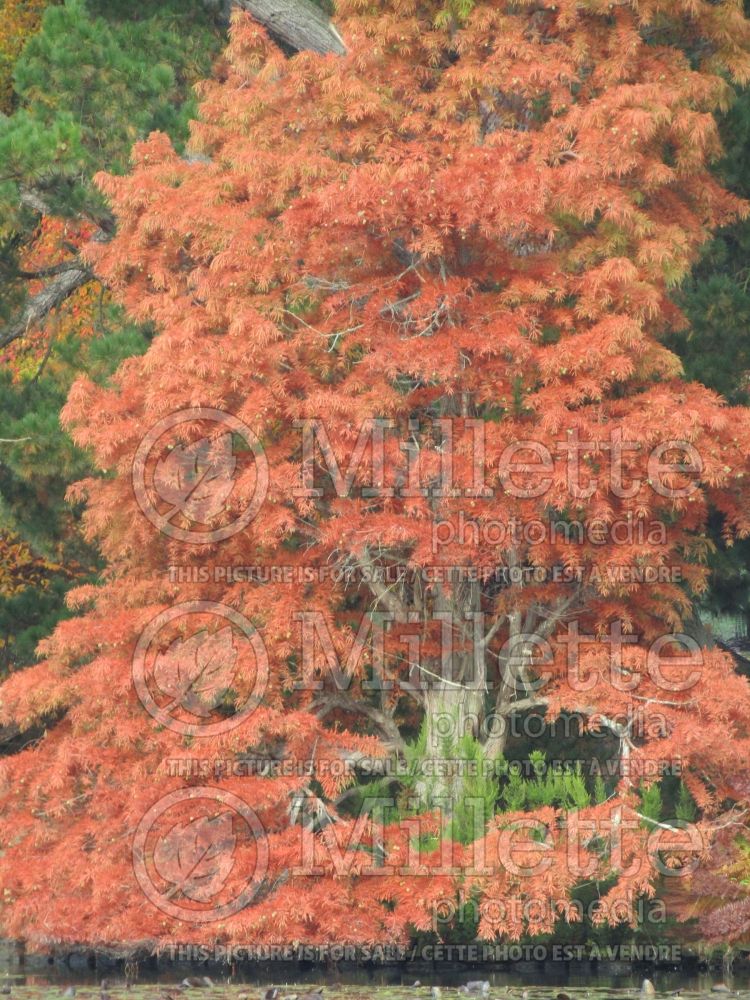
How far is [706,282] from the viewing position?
12.2m

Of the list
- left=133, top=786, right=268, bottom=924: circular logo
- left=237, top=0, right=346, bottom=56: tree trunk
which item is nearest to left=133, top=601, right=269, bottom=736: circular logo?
left=133, top=786, right=268, bottom=924: circular logo


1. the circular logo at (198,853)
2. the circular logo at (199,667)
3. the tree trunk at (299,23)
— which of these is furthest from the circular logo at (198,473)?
the tree trunk at (299,23)

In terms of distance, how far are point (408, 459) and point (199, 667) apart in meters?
1.89

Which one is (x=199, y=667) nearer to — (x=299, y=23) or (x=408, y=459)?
(x=408, y=459)

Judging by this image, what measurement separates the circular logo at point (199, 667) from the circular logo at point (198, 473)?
0.55 metres

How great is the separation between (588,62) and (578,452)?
2.75 m

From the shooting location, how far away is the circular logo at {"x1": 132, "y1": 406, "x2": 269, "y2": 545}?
31.0ft

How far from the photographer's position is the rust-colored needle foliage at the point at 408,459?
29.4 feet

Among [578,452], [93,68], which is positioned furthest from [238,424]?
[93,68]

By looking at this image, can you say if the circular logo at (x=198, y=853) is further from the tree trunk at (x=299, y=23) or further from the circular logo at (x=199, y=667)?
the tree trunk at (x=299, y=23)

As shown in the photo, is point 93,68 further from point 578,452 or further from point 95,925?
point 95,925

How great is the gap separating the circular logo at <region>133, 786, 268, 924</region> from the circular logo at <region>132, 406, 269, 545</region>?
68.6 inches

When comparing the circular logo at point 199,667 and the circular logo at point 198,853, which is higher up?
the circular logo at point 199,667

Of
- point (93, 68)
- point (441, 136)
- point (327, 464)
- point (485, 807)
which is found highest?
point (93, 68)
